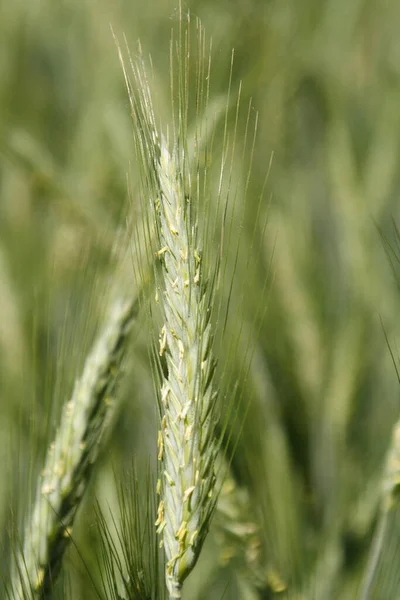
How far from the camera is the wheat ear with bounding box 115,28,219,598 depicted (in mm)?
403

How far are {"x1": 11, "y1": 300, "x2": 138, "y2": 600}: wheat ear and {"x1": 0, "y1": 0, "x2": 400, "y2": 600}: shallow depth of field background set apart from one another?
15mm

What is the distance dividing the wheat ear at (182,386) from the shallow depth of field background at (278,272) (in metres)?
0.14

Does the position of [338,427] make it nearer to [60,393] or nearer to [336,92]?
A: [60,393]

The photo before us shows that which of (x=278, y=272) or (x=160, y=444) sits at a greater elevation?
(x=278, y=272)

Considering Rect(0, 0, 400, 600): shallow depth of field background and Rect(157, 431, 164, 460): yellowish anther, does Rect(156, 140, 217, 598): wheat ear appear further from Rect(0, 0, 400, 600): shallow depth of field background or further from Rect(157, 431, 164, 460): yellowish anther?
Rect(0, 0, 400, 600): shallow depth of field background

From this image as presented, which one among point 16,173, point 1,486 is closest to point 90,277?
point 1,486

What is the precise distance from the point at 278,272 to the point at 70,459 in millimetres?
314

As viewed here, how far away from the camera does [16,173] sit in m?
1.05

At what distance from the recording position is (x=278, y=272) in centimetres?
75

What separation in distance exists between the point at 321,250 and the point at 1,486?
413 millimetres

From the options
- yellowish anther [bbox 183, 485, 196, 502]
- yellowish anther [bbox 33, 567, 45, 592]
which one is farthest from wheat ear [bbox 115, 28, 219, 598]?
yellowish anther [bbox 33, 567, 45, 592]

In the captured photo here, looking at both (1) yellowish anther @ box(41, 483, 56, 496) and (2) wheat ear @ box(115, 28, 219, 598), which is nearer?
(2) wheat ear @ box(115, 28, 219, 598)

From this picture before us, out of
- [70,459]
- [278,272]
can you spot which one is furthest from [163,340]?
[278,272]

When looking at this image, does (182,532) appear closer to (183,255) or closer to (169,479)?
(169,479)
